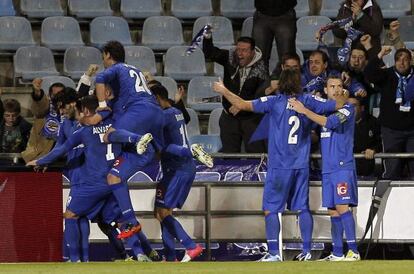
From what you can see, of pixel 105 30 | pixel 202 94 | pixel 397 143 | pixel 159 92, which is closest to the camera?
pixel 159 92

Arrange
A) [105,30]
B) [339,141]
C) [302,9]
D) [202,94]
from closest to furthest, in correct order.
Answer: [339,141], [202,94], [105,30], [302,9]

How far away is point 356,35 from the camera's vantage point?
49.0 feet

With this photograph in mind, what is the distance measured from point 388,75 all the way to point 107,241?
364 centimetres

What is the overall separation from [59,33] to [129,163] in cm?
496

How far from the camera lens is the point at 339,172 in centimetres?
1236

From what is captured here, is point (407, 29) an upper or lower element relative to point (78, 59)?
upper

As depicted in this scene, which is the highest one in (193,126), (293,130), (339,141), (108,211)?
(293,130)

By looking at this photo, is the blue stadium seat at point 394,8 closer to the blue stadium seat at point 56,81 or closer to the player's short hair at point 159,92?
the blue stadium seat at point 56,81

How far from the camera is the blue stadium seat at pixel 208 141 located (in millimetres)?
15062

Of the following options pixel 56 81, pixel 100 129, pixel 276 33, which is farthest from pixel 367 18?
pixel 100 129

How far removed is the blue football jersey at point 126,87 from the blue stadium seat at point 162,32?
4379mm

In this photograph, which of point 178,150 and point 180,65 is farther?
point 180,65

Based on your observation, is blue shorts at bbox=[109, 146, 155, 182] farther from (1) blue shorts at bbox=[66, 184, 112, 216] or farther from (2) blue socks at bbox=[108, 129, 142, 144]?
(1) blue shorts at bbox=[66, 184, 112, 216]

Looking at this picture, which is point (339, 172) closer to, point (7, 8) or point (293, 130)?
point (293, 130)
